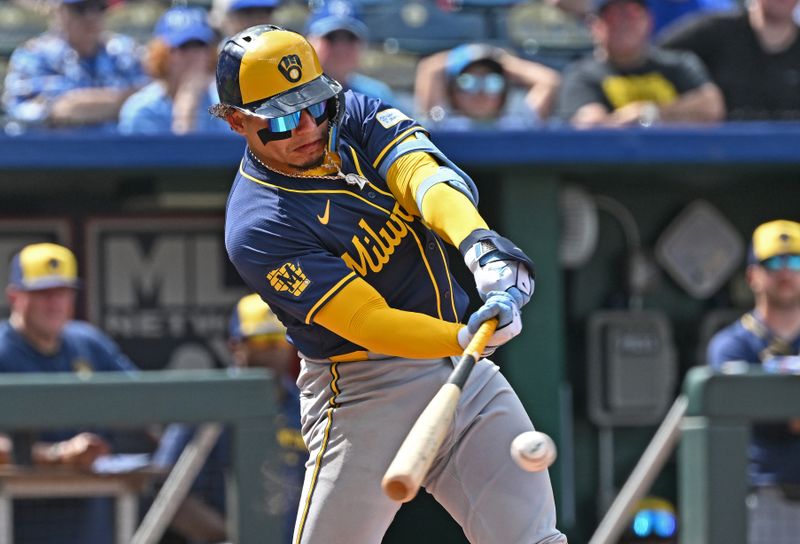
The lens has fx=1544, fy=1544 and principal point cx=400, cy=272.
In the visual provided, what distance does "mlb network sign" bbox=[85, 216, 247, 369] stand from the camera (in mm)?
6234

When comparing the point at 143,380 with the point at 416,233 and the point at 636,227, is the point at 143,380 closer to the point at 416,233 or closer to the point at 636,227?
the point at 416,233

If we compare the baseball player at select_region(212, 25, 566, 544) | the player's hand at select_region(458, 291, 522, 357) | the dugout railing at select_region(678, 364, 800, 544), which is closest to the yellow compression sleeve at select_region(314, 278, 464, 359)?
the baseball player at select_region(212, 25, 566, 544)

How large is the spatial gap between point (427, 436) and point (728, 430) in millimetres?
1893

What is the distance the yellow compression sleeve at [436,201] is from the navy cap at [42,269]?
2.30 meters

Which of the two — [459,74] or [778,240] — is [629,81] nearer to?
[459,74]

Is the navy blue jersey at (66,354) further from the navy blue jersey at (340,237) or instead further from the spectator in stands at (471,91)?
the navy blue jersey at (340,237)

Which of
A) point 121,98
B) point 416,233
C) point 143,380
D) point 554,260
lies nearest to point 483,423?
point 416,233

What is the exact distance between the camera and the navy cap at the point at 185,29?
20.0ft

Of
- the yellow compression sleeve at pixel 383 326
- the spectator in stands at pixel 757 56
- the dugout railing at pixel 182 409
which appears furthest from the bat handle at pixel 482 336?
the spectator in stands at pixel 757 56

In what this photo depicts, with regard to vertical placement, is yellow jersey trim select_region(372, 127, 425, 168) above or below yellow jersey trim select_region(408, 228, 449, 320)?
above

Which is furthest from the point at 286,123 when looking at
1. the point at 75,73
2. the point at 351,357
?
the point at 75,73

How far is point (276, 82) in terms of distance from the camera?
3.41 metres

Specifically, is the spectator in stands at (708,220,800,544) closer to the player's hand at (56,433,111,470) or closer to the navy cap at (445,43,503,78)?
the navy cap at (445,43,503,78)

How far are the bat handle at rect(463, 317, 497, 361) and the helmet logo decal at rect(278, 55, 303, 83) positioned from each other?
71 cm
